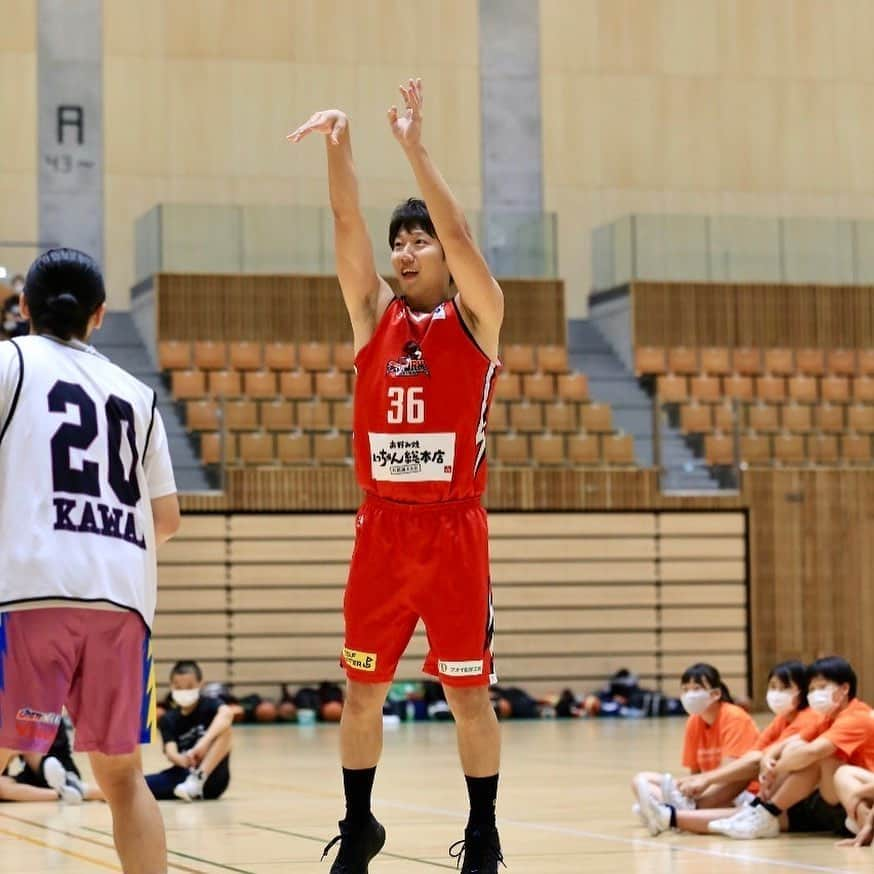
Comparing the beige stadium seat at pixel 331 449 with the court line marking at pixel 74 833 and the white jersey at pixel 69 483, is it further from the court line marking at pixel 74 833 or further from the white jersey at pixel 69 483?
the white jersey at pixel 69 483

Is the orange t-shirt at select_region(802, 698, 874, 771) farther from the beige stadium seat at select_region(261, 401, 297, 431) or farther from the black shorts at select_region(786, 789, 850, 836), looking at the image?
the beige stadium seat at select_region(261, 401, 297, 431)

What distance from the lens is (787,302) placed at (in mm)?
24609

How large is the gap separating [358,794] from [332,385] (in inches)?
639

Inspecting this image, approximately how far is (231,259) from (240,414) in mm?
3143

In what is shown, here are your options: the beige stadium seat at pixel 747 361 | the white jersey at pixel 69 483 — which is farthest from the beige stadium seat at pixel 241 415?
the white jersey at pixel 69 483

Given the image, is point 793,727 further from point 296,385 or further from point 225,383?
point 225,383

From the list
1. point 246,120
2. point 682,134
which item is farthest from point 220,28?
point 682,134

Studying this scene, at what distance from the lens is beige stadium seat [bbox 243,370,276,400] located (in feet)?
71.5

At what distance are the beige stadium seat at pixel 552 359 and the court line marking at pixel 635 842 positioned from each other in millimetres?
13075

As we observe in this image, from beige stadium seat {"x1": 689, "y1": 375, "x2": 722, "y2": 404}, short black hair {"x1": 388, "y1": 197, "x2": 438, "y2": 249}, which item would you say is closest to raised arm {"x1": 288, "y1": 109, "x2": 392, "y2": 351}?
short black hair {"x1": 388, "y1": 197, "x2": 438, "y2": 249}

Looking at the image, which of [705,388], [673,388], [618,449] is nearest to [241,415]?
[618,449]

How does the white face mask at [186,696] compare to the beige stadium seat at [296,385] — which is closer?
the white face mask at [186,696]

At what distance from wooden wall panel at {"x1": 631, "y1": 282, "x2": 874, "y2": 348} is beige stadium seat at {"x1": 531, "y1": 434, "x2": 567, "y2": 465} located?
3364 mm

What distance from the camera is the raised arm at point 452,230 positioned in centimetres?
554
